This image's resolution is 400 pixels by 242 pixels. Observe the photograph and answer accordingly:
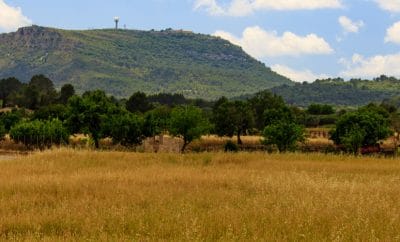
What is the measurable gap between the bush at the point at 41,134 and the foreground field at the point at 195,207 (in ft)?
168

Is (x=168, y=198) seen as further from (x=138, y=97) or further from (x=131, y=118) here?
(x=138, y=97)

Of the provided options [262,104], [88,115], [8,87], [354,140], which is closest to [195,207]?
[88,115]

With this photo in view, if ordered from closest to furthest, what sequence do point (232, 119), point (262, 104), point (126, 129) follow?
1. point (126, 129)
2. point (232, 119)
3. point (262, 104)

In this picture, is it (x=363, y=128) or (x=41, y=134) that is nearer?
(x=41, y=134)

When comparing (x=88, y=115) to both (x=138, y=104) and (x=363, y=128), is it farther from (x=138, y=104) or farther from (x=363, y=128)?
(x=138, y=104)

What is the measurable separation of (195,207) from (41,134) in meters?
62.8

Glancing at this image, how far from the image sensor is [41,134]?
233 feet

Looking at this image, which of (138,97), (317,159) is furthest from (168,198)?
(138,97)

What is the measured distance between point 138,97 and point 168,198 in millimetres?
115884

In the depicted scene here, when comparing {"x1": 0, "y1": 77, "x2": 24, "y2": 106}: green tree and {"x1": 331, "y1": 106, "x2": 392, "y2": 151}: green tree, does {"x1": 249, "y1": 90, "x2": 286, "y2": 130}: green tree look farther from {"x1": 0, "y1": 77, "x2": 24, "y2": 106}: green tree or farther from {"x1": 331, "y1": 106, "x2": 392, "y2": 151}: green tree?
{"x1": 0, "y1": 77, "x2": 24, "y2": 106}: green tree

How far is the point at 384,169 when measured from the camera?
900 inches

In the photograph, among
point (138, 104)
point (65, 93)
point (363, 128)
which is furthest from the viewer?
point (65, 93)

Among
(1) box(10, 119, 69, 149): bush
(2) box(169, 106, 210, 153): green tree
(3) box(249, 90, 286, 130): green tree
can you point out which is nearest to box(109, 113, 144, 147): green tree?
(2) box(169, 106, 210, 153): green tree

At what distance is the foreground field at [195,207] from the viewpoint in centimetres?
962
